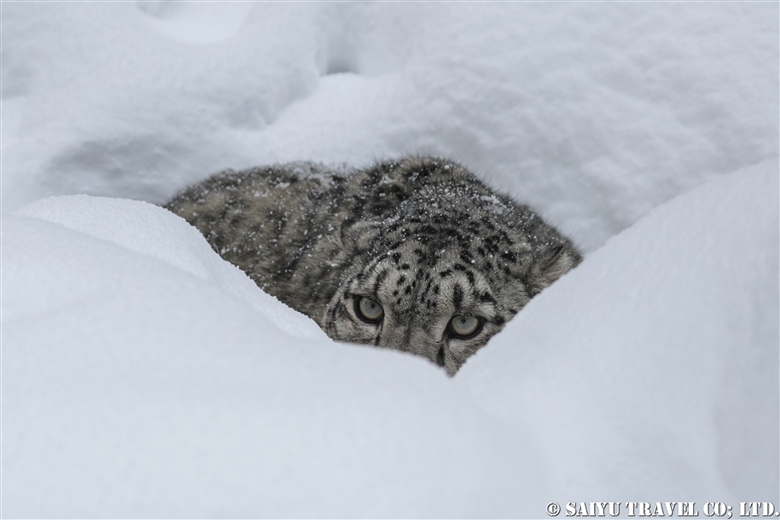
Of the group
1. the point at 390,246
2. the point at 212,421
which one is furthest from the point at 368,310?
the point at 212,421

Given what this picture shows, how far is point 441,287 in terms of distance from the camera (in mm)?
3080

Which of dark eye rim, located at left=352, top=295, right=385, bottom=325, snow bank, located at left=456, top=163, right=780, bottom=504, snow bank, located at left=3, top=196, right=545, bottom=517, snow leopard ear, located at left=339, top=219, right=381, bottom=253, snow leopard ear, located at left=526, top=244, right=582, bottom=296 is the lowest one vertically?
dark eye rim, located at left=352, top=295, right=385, bottom=325

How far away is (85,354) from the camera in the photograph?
4.80 feet

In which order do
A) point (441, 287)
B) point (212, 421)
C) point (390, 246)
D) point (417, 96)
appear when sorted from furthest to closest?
1. point (417, 96)
2. point (390, 246)
3. point (441, 287)
4. point (212, 421)

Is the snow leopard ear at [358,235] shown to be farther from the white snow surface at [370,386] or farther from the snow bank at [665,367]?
the snow bank at [665,367]

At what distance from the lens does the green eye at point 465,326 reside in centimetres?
316

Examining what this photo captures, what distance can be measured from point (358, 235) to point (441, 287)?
737 mm

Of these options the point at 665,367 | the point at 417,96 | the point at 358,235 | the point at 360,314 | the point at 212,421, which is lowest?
the point at 360,314

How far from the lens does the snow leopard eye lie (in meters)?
3.32

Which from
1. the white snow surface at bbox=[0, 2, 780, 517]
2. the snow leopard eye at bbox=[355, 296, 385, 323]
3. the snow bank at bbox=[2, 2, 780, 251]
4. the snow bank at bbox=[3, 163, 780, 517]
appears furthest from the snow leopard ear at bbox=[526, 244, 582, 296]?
the snow bank at bbox=[3, 163, 780, 517]

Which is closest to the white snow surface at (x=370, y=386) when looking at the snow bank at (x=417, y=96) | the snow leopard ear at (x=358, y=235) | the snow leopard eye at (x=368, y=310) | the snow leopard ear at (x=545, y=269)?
the snow leopard eye at (x=368, y=310)

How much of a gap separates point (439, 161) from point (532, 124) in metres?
0.75

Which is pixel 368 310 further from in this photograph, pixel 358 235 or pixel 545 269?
pixel 545 269

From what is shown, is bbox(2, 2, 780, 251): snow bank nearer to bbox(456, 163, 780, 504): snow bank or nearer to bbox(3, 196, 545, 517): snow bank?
bbox(456, 163, 780, 504): snow bank
